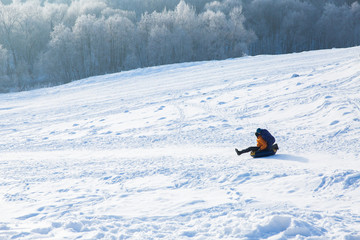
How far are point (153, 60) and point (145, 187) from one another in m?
38.6

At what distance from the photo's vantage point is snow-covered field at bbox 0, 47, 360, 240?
16.7ft

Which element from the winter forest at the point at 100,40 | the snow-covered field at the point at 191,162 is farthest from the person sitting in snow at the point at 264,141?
the winter forest at the point at 100,40

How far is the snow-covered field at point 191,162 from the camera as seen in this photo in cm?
509

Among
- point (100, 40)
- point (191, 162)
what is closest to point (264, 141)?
point (191, 162)

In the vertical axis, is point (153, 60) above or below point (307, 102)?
above

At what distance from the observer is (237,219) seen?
16.6 feet

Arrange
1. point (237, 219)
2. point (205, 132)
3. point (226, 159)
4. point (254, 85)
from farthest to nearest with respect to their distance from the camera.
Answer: point (254, 85)
point (205, 132)
point (226, 159)
point (237, 219)

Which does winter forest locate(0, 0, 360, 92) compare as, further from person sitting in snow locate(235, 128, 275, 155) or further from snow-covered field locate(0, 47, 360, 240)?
person sitting in snow locate(235, 128, 275, 155)

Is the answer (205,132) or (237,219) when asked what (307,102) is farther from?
(237,219)

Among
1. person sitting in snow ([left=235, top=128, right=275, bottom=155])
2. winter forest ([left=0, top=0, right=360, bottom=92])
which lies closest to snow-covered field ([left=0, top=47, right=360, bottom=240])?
person sitting in snow ([left=235, top=128, right=275, bottom=155])

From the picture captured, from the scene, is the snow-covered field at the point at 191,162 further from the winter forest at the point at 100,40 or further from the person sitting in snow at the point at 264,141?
the winter forest at the point at 100,40

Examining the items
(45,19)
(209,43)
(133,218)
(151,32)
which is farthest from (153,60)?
(133,218)

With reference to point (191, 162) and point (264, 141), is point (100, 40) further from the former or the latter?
point (264, 141)

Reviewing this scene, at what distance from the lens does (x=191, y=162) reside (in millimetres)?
8406
